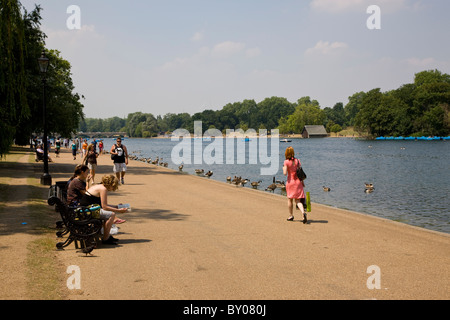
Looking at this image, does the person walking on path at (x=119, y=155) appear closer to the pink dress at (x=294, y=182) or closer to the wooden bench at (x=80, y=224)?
the pink dress at (x=294, y=182)

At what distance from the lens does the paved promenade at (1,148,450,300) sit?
569 centimetres

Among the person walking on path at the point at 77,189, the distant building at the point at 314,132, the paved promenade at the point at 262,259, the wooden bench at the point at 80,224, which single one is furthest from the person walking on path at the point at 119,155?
the distant building at the point at 314,132

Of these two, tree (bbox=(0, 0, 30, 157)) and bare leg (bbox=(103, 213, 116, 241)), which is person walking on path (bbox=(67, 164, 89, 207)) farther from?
tree (bbox=(0, 0, 30, 157))

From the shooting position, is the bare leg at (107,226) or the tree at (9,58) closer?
the bare leg at (107,226)

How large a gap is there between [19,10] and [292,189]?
40.9 ft

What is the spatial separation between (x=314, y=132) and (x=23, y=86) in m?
177

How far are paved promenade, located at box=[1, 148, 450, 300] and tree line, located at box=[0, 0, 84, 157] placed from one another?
7.61 m

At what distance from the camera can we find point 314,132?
186m

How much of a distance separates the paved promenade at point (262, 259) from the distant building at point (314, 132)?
176771mm

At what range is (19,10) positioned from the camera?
599 inches

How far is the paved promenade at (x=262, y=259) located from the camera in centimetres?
569
